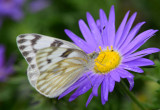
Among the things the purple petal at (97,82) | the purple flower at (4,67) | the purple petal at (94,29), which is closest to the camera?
the purple petal at (97,82)

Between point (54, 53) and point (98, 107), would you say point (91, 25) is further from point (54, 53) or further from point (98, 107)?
point (98, 107)

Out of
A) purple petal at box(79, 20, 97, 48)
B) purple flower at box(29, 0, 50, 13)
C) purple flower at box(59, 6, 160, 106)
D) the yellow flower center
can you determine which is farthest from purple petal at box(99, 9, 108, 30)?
purple flower at box(29, 0, 50, 13)

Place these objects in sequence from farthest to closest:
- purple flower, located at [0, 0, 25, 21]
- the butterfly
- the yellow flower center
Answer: purple flower, located at [0, 0, 25, 21] → the yellow flower center → the butterfly

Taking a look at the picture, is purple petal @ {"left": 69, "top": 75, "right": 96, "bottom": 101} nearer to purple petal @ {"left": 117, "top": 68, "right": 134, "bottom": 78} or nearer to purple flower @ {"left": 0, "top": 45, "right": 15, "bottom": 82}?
purple petal @ {"left": 117, "top": 68, "right": 134, "bottom": 78}

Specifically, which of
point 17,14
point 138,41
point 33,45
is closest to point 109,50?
point 138,41

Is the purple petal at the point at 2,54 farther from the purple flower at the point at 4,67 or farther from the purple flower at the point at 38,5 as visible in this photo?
the purple flower at the point at 38,5

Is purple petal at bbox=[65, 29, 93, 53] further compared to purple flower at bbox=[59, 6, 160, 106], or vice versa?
purple petal at bbox=[65, 29, 93, 53]

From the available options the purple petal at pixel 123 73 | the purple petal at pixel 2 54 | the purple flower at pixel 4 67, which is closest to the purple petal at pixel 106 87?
the purple petal at pixel 123 73

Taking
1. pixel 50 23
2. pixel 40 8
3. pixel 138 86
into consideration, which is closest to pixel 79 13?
pixel 50 23
